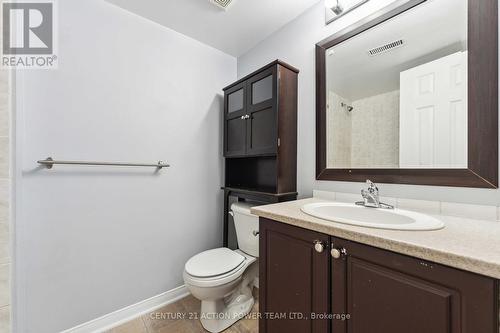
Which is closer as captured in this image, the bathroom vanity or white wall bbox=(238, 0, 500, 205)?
the bathroom vanity

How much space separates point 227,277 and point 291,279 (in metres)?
0.56

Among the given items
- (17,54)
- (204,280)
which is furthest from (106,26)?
(204,280)

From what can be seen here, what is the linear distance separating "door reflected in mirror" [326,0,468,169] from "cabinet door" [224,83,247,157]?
2.17 feet

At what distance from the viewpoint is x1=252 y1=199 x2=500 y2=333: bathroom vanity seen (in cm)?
52

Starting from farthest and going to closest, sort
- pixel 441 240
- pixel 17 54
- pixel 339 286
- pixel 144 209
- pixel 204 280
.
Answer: pixel 144 209
pixel 204 280
pixel 17 54
pixel 339 286
pixel 441 240

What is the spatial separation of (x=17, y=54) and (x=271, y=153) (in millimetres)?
1581

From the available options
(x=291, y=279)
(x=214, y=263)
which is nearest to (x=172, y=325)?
(x=214, y=263)

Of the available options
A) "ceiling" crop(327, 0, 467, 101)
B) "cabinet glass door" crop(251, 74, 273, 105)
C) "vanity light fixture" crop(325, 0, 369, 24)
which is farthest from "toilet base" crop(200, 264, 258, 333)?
"vanity light fixture" crop(325, 0, 369, 24)

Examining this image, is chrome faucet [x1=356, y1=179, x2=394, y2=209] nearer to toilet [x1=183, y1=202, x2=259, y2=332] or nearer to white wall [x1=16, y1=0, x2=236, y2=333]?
toilet [x1=183, y1=202, x2=259, y2=332]

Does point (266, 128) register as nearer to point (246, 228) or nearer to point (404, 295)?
point (246, 228)

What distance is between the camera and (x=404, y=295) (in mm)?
612

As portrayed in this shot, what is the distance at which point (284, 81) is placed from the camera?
1477 millimetres

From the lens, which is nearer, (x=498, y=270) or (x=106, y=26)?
(x=498, y=270)

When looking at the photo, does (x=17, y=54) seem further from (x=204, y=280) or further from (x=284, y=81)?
(x=204, y=280)
